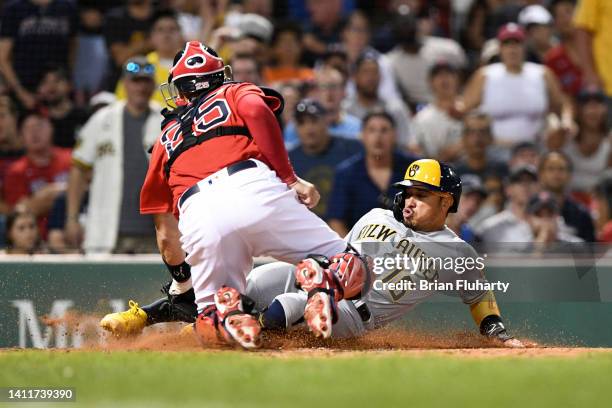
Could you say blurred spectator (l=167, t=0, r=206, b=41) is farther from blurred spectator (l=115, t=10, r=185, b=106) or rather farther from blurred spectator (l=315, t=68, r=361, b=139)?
blurred spectator (l=315, t=68, r=361, b=139)

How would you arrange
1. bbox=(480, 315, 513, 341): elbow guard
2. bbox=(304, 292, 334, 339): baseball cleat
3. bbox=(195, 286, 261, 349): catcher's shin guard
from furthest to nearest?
bbox=(480, 315, 513, 341): elbow guard, bbox=(195, 286, 261, 349): catcher's shin guard, bbox=(304, 292, 334, 339): baseball cleat

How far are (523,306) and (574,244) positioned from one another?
1.18 meters

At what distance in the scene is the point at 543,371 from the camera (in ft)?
18.9

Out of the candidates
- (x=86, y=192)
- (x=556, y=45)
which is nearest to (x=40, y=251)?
(x=86, y=192)

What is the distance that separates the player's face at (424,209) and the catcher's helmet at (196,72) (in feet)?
4.48

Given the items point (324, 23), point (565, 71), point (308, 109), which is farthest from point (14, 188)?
point (565, 71)

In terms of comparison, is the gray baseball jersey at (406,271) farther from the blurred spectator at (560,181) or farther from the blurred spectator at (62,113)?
the blurred spectator at (62,113)

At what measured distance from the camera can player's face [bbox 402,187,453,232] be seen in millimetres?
7281

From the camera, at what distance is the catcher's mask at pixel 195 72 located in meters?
7.29

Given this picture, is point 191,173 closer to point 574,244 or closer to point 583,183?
point 574,244

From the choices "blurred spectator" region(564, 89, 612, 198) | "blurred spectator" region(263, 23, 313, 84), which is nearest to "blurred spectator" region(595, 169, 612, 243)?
"blurred spectator" region(564, 89, 612, 198)

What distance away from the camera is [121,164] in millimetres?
10734

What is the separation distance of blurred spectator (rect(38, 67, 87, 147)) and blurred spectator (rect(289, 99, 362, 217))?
2.45m

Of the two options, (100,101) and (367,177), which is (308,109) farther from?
(100,101)
